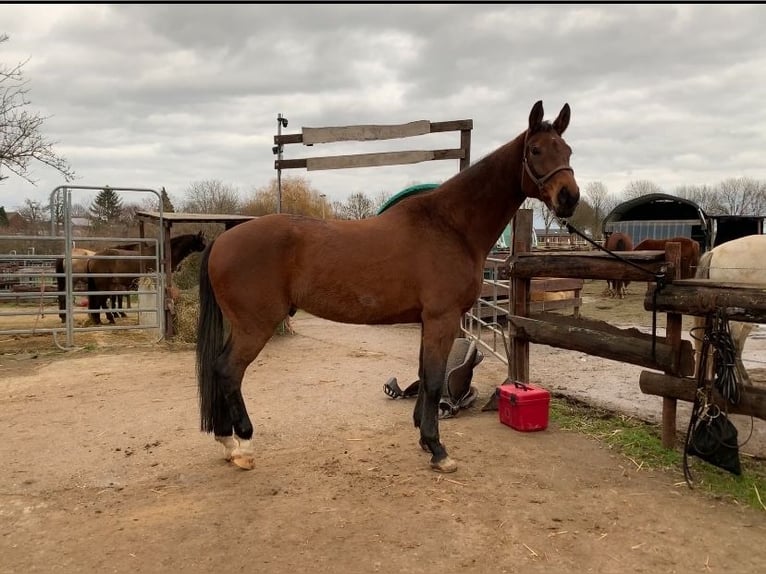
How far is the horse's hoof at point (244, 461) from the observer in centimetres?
351

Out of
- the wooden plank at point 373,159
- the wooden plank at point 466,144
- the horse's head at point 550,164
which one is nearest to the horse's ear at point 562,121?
the horse's head at point 550,164

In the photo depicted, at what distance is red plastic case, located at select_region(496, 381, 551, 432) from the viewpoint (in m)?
4.23

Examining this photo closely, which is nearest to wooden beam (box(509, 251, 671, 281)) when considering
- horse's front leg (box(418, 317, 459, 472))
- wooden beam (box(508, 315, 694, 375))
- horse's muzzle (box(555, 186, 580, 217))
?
wooden beam (box(508, 315, 694, 375))

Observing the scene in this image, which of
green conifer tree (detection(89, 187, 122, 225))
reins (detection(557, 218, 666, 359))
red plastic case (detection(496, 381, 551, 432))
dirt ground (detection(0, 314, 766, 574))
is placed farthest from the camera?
green conifer tree (detection(89, 187, 122, 225))

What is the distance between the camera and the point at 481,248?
374 centimetres

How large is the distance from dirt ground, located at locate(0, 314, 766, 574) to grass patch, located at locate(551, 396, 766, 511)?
118 millimetres

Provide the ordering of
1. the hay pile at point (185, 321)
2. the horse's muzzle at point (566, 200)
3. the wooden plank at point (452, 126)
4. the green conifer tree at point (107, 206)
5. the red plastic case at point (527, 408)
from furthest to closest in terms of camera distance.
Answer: the green conifer tree at point (107, 206)
the hay pile at point (185, 321)
the wooden plank at point (452, 126)
the red plastic case at point (527, 408)
the horse's muzzle at point (566, 200)

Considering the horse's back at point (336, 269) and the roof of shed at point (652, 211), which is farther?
the roof of shed at point (652, 211)

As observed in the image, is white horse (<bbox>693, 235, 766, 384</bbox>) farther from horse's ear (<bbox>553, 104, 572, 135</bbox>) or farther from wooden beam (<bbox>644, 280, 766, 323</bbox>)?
horse's ear (<bbox>553, 104, 572, 135</bbox>)

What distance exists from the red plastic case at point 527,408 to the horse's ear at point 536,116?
2167 mm

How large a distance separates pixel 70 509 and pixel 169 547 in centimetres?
89

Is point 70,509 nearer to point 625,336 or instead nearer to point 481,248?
point 481,248

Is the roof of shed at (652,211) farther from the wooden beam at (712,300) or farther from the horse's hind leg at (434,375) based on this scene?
the horse's hind leg at (434,375)

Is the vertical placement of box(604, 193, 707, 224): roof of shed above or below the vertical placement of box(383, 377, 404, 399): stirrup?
above
